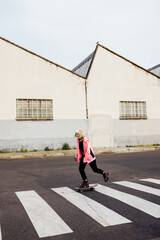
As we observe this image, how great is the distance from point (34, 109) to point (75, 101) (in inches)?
126

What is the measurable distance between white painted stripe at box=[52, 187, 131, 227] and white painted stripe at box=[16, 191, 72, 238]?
1.93 feet

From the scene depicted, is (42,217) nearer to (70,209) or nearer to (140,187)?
Result: (70,209)

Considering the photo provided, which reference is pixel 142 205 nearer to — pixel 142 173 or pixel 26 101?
pixel 142 173

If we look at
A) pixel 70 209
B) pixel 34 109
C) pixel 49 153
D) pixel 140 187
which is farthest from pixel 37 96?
pixel 70 209

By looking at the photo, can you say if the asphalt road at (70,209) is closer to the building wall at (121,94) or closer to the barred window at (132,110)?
the building wall at (121,94)

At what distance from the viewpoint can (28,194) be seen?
6.31 metres

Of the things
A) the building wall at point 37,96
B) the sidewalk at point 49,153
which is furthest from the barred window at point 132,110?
the building wall at point 37,96

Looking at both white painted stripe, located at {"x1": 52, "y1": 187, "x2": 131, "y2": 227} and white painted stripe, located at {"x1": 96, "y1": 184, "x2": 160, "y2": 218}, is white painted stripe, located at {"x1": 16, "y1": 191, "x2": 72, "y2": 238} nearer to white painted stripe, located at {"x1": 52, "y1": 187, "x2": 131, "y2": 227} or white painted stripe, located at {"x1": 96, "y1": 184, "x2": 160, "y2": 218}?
white painted stripe, located at {"x1": 52, "y1": 187, "x2": 131, "y2": 227}

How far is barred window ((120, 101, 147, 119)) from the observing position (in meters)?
21.8

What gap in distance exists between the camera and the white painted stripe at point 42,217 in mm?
3916

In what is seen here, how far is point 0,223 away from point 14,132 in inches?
562

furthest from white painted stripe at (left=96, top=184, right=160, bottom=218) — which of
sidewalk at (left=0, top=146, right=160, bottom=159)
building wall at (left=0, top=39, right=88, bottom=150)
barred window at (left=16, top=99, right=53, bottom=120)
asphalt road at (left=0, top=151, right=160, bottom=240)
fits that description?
barred window at (left=16, top=99, right=53, bottom=120)

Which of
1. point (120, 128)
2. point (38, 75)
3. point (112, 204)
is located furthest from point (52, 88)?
point (112, 204)

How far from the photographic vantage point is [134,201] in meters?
5.52
